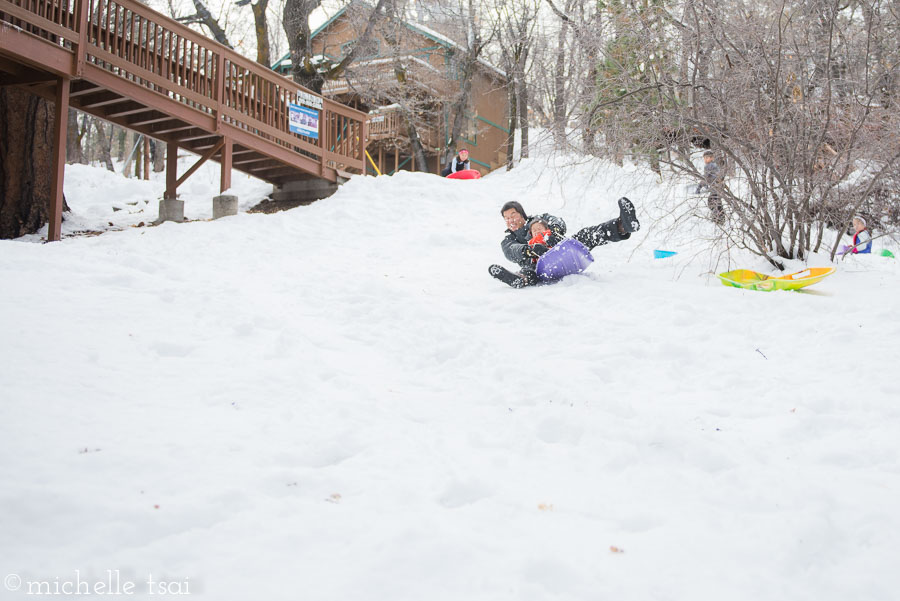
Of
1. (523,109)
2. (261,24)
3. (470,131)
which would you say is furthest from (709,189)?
(523,109)

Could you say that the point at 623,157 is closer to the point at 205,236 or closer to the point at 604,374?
the point at 604,374

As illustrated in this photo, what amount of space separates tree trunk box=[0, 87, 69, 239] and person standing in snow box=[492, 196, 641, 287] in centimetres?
612

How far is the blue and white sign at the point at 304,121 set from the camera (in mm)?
9883

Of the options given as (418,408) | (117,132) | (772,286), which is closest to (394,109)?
(772,286)

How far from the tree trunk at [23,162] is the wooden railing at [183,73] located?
1016 mm

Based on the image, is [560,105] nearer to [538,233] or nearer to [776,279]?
[538,233]

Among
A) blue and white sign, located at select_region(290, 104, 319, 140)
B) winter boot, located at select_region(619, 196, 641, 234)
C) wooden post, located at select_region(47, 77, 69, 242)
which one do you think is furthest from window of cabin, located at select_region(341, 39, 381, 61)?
winter boot, located at select_region(619, 196, 641, 234)

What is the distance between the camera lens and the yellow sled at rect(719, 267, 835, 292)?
→ 179 inches

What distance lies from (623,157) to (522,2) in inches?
598

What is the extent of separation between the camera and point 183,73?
8.02m

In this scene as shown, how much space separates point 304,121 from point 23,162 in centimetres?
413

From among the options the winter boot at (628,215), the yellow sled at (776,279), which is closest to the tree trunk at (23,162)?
the winter boot at (628,215)

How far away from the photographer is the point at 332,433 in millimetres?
Result: 2580

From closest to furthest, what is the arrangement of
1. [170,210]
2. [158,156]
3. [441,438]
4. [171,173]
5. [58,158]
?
1. [441,438]
2. [58,158]
3. [170,210]
4. [171,173]
5. [158,156]
